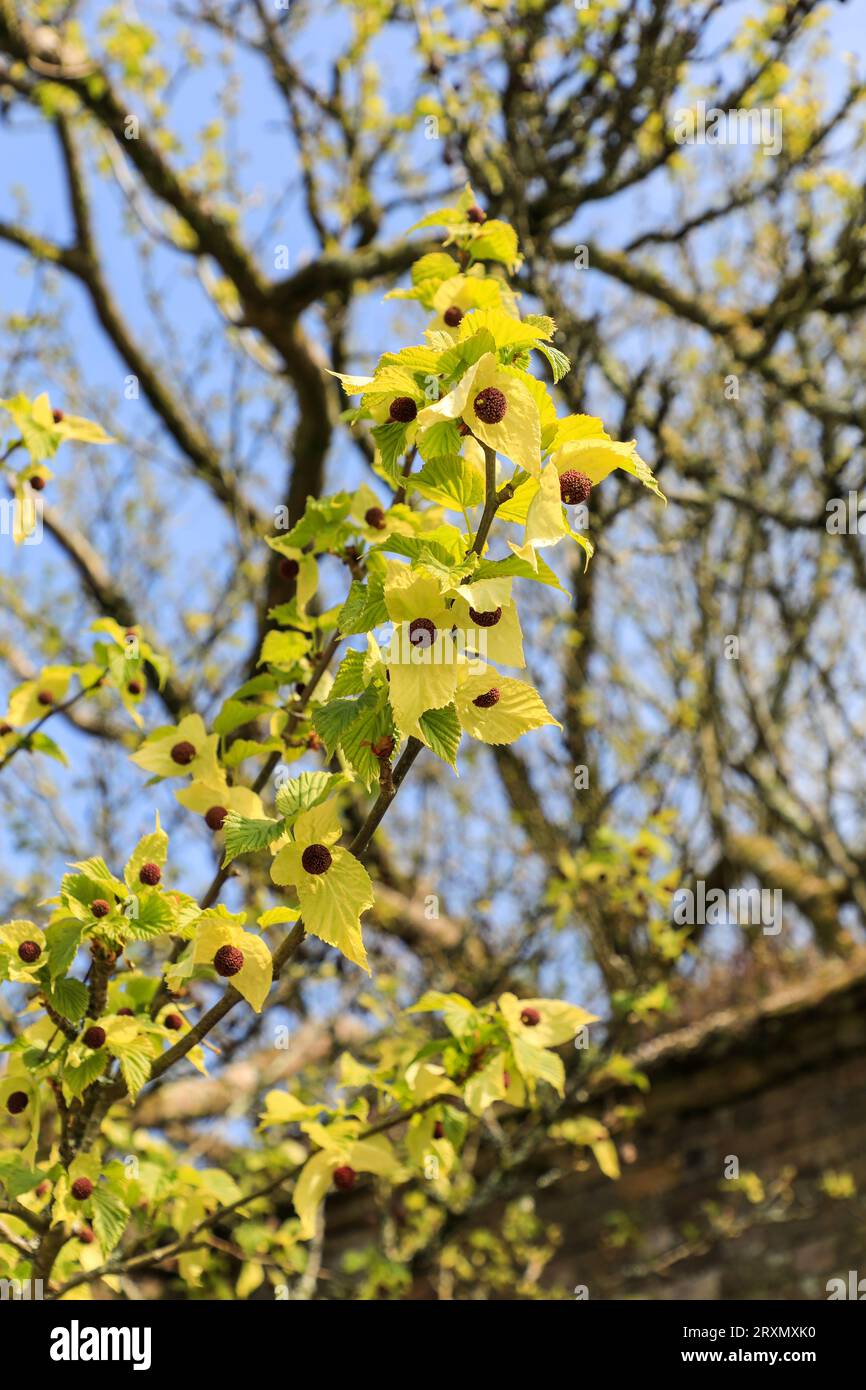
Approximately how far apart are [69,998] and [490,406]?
2.97ft

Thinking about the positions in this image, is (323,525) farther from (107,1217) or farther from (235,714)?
(107,1217)

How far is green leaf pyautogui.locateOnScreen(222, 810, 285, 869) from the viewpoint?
1206 mm

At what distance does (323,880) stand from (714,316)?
11.7 feet

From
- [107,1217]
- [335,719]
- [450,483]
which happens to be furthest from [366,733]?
[107,1217]

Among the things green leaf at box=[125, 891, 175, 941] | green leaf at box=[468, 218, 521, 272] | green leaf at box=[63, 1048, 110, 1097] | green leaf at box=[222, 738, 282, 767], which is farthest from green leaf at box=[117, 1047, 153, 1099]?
green leaf at box=[468, 218, 521, 272]

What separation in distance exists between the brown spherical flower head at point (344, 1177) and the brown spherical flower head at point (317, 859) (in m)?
0.72

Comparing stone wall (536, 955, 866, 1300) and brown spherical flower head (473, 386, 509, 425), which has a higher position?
brown spherical flower head (473, 386, 509, 425)

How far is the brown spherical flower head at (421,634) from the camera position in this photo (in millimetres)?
1174

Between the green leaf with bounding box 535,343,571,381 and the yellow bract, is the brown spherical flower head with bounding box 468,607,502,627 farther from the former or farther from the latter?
the yellow bract

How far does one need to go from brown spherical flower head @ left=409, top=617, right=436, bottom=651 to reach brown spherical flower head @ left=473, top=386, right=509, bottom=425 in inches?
8.2

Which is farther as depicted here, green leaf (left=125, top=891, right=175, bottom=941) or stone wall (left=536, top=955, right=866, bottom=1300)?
stone wall (left=536, top=955, right=866, bottom=1300)

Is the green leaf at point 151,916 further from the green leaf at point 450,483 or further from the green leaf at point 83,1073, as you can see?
the green leaf at point 450,483
